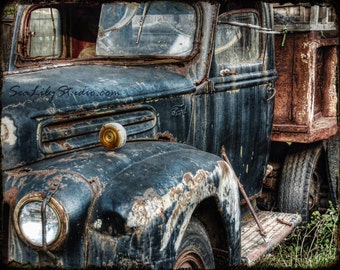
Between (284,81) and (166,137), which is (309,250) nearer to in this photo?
(284,81)

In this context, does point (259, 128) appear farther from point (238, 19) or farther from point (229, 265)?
point (229, 265)

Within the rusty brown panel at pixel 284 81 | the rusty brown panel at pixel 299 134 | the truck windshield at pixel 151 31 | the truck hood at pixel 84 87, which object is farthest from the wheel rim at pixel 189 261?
the rusty brown panel at pixel 284 81

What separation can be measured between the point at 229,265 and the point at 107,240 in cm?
92

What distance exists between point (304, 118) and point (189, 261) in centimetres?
230

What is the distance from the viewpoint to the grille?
2.71 metres

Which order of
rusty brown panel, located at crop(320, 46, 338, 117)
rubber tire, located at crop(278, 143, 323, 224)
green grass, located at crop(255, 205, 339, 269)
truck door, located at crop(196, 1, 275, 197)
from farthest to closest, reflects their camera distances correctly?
rusty brown panel, located at crop(320, 46, 338, 117), rubber tire, located at crop(278, 143, 323, 224), green grass, located at crop(255, 205, 339, 269), truck door, located at crop(196, 1, 275, 197)

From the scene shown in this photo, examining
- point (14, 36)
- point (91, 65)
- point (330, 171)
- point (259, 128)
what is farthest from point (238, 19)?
point (330, 171)

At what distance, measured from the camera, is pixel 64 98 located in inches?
111

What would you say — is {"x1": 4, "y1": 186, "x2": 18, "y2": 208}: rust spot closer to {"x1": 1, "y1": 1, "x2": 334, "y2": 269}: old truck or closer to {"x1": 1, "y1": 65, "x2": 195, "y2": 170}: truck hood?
{"x1": 1, "y1": 1, "x2": 334, "y2": 269}: old truck

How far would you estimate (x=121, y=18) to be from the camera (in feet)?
11.9

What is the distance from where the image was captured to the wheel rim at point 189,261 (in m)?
2.63

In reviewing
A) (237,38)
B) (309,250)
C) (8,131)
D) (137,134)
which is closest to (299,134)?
(309,250)

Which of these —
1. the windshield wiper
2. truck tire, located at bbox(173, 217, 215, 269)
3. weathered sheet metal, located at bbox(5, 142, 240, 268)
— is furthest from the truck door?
weathered sheet metal, located at bbox(5, 142, 240, 268)

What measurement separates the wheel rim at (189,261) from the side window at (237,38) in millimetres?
1335
